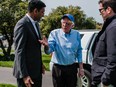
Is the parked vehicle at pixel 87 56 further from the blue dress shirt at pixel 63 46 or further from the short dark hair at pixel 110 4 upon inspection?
the short dark hair at pixel 110 4

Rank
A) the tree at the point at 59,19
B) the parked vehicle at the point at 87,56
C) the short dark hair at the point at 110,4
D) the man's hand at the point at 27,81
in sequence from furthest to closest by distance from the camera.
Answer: the tree at the point at 59,19
the parked vehicle at the point at 87,56
the man's hand at the point at 27,81
the short dark hair at the point at 110,4

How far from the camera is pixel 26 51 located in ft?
16.9

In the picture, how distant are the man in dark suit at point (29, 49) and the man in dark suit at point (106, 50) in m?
0.92

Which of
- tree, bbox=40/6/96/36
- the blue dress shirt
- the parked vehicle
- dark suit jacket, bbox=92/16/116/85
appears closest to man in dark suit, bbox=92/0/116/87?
dark suit jacket, bbox=92/16/116/85

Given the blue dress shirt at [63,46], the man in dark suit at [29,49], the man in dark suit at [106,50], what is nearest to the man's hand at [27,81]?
the man in dark suit at [29,49]

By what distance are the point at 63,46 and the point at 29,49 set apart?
127cm

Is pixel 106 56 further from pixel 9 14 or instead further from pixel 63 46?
pixel 9 14

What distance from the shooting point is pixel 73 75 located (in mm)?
6426

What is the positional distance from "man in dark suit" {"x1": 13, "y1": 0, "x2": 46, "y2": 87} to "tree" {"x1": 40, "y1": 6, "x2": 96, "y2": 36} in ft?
68.7

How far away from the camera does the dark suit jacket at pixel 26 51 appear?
5031 millimetres

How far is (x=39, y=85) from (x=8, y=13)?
1558cm

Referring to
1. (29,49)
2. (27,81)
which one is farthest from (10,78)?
(27,81)

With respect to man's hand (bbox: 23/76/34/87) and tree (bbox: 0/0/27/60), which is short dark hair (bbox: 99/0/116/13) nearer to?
man's hand (bbox: 23/76/34/87)

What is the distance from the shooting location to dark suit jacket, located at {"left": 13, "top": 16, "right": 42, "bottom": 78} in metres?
5.03
